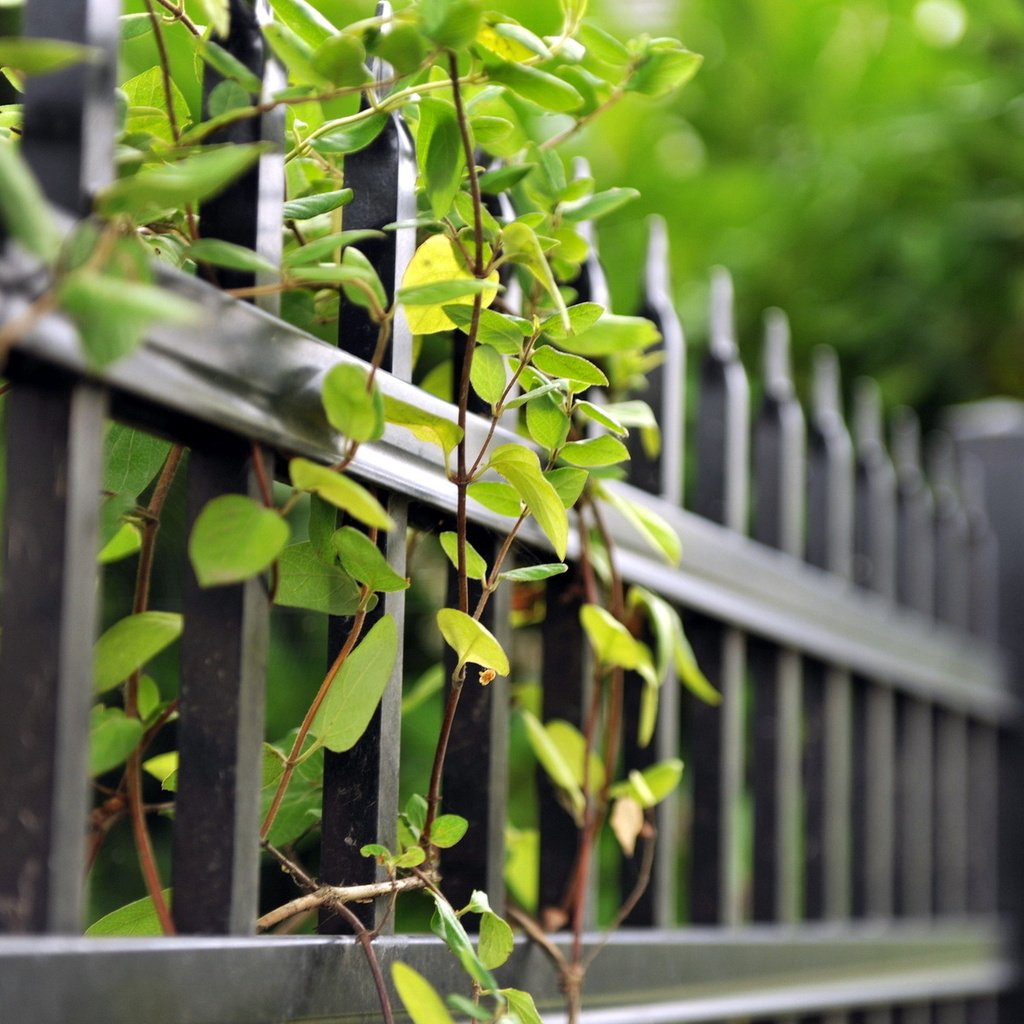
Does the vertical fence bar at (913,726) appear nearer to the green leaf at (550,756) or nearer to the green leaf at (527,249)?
the green leaf at (550,756)

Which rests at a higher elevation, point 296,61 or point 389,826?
point 296,61

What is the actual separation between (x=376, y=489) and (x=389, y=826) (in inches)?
8.6

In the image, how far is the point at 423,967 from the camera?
0.90m

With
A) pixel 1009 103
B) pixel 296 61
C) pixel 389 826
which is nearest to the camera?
pixel 296 61

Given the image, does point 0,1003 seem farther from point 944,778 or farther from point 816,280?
point 816,280

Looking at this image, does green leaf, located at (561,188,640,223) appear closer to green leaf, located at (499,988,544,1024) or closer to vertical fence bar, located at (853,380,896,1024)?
green leaf, located at (499,988,544,1024)

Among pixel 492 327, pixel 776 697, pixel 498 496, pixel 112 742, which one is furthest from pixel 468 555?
pixel 776 697

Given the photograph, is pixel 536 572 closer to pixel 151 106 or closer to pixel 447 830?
pixel 447 830

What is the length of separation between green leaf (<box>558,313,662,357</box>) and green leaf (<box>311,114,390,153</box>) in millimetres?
239

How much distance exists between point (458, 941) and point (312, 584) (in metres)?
0.23

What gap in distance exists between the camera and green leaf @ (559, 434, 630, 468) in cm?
89

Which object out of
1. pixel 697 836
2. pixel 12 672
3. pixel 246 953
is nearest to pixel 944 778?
pixel 697 836

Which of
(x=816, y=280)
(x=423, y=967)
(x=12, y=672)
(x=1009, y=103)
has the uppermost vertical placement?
(x=1009, y=103)

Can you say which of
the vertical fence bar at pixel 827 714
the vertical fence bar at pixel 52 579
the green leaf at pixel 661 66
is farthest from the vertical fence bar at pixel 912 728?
the vertical fence bar at pixel 52 579
